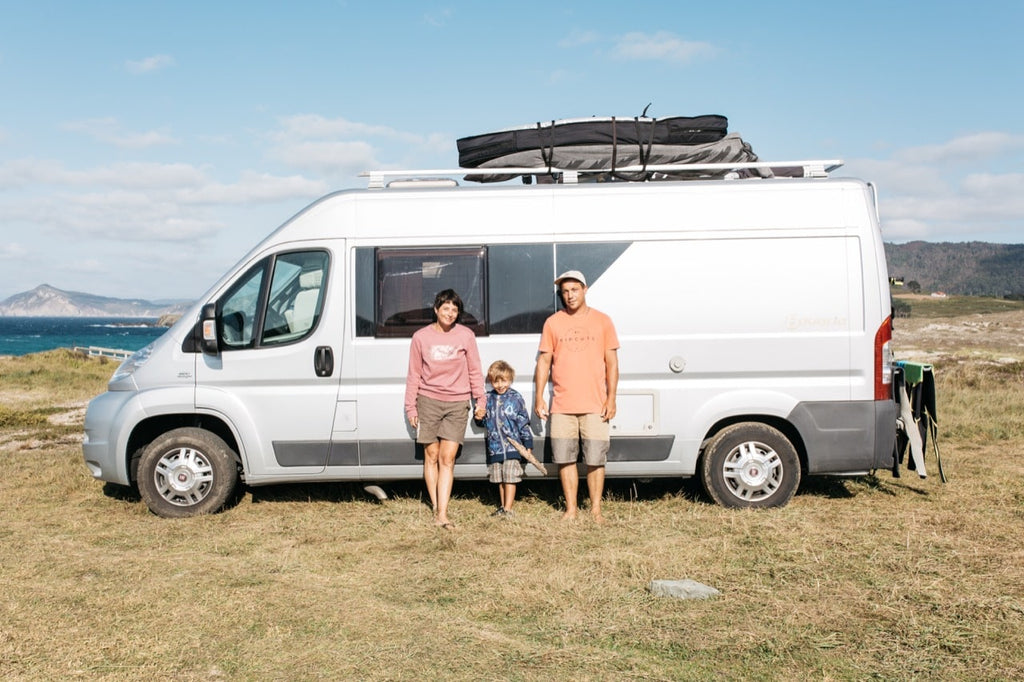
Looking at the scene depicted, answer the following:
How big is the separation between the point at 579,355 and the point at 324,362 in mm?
2024

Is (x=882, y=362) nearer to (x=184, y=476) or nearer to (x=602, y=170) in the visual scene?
(x=602, y=170)

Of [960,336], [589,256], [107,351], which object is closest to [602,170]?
[589,256]

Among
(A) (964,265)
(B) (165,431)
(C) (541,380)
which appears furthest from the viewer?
(A) (964,265)

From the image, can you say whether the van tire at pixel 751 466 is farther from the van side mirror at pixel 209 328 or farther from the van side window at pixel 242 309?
the van side mirror at pixel 209 328

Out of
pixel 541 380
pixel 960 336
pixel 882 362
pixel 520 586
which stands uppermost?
pixel 882 362

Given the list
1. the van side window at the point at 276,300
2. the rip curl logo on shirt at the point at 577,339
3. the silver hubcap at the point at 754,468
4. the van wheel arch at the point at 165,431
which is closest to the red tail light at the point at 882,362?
the silver hubcap at the point at 754,468

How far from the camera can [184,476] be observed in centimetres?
720

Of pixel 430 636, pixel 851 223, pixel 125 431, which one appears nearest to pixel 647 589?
pixel 430 636

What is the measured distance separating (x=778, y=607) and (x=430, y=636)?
1.86 m

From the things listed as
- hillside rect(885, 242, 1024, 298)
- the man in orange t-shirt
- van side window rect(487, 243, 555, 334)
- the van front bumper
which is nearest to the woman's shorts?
the man in orange t-shirt

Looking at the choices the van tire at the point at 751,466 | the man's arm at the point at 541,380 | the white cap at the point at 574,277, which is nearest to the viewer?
the white cap at the point at 574,277

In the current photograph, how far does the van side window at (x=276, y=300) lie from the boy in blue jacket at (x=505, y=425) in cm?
156

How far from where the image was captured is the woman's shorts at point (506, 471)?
692cm

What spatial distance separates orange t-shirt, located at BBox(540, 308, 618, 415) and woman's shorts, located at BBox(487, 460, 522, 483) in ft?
1.91
